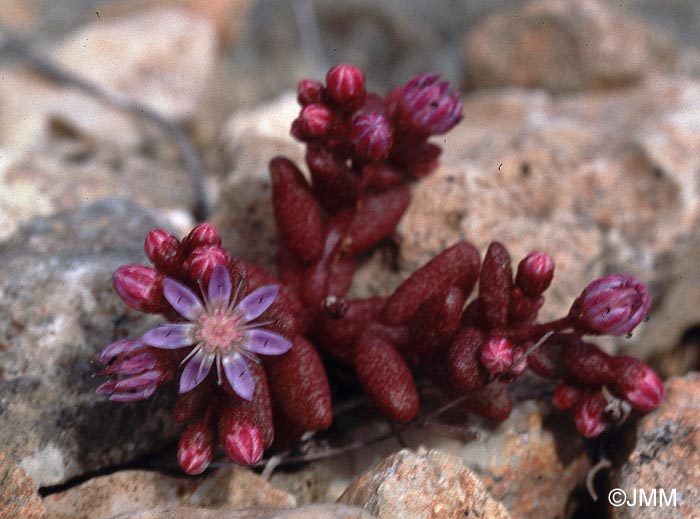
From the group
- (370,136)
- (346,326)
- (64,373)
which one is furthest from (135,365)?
(370,136)

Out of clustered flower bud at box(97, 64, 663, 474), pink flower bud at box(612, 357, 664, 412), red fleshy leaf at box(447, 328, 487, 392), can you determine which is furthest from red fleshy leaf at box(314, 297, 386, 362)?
pink flower bud at box(612, 357, 664, 412)

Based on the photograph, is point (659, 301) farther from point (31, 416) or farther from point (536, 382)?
point (31, 416)

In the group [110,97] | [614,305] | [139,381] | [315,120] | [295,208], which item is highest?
[110,97]

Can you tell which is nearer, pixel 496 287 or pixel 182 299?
pixel 182 299

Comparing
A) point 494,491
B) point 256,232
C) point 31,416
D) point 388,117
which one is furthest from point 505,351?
point 31,416

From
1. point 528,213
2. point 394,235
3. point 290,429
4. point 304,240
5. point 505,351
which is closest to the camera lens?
point 505,351

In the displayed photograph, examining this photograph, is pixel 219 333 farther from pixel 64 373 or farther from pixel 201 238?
pixel 64 373

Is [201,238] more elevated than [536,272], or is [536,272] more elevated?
[201,238]

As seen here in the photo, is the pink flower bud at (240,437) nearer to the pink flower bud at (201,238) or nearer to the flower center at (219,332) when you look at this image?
the flower center at (219,332)
